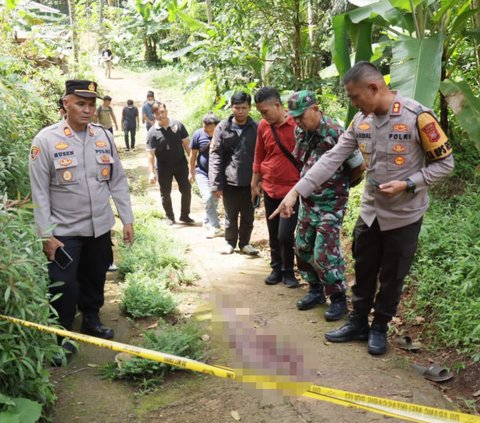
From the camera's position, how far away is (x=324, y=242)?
4227 millimetres

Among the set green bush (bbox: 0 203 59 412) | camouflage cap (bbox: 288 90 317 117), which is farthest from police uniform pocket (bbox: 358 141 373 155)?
green bush (bbox: 0 203 59 412)

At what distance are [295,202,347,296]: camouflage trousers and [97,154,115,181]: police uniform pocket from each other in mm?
1590

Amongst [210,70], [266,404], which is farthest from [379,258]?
[210,70]

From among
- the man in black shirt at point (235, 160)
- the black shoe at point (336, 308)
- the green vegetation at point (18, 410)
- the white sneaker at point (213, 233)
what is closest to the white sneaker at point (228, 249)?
the man in black shirt at point (235, 160)

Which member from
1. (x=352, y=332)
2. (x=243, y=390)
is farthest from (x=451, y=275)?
(x=243, y=390)

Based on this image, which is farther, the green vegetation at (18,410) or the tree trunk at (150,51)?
the tree trunk at (150,51)

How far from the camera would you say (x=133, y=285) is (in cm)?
482

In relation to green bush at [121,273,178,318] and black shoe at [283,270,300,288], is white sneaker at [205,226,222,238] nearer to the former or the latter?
black shoe at [283,270,300,288]

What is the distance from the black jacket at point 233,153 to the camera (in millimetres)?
6070

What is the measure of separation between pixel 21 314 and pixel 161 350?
1.20 m

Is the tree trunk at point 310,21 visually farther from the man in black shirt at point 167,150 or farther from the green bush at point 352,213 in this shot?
the green bush at point 352,213

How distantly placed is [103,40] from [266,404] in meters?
30.5

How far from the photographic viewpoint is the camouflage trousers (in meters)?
4.22

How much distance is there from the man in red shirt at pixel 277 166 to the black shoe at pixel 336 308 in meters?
0.84
